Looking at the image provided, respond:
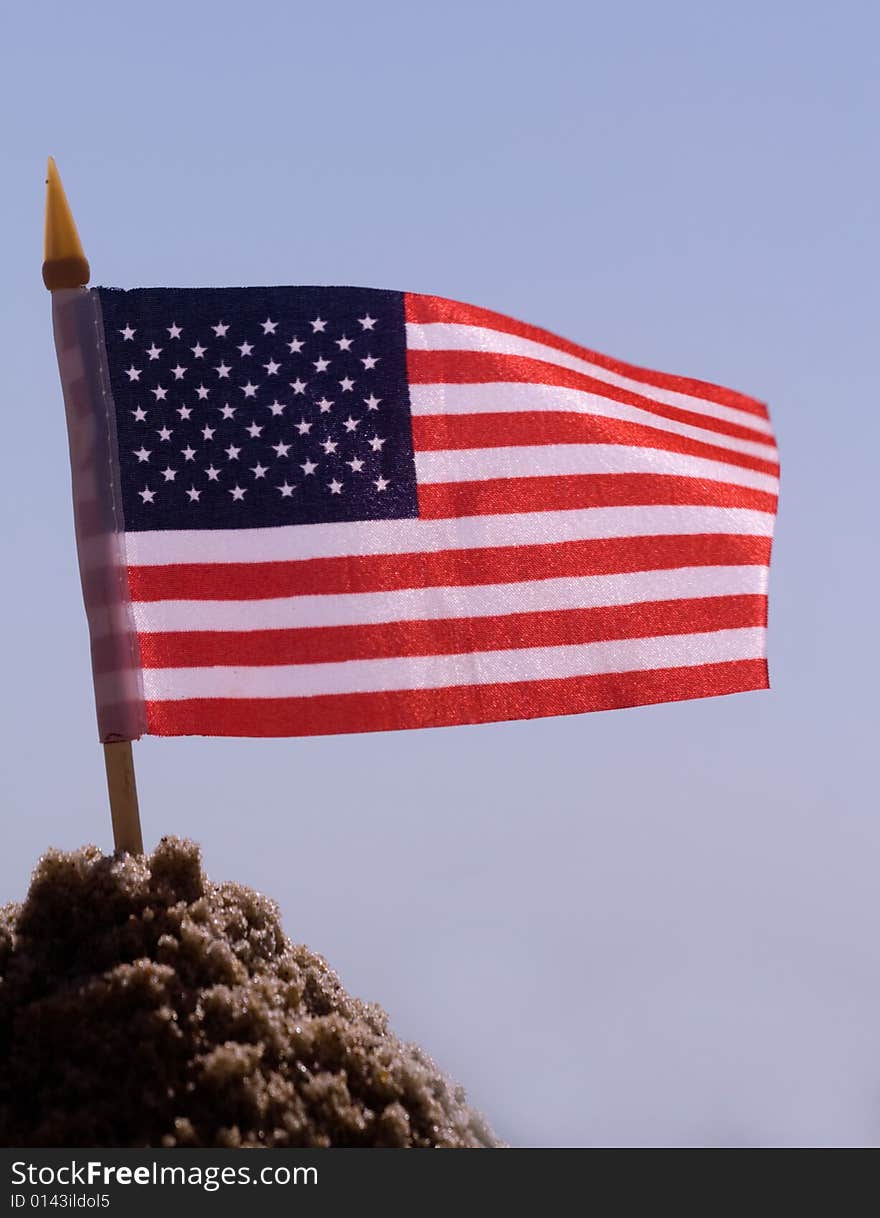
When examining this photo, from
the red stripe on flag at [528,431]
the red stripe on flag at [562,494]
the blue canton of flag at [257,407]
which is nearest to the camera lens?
the blue canton of flag at [257,407]

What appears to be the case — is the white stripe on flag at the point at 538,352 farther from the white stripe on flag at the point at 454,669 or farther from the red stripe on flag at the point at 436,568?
the white stripe on flag at the point at 454,669

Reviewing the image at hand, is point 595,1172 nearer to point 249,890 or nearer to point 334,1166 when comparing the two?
point 334,1166

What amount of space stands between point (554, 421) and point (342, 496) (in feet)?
6.51

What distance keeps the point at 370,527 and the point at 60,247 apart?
3.31 m

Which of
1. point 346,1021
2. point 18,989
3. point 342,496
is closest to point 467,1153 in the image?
point 346,1021

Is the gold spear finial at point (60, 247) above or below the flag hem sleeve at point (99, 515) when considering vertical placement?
above

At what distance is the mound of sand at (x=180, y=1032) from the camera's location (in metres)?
8.74

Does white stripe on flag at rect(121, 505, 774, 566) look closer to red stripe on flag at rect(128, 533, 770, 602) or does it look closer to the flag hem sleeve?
red stripe on flag at rect(128, 533, 770, 602)

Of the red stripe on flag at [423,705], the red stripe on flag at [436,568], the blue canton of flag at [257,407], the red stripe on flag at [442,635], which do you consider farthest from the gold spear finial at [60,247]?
the red stripe on flag at [423,705]

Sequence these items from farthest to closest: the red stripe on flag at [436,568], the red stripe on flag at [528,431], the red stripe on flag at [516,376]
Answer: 1. the red stripe on flag at [516,376]
2. the red stripe on flag at [528,431]
3. the red stripe on flag at [436,568]

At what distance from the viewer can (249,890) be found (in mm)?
10742

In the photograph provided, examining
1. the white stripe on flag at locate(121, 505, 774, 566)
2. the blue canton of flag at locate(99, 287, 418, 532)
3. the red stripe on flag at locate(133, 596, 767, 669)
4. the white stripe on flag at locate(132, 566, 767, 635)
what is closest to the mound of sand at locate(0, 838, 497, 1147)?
the red stripe on flag at locate(133, 596, 767, 669)

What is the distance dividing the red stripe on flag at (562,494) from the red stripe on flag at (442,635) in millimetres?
910

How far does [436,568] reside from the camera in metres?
11.2
